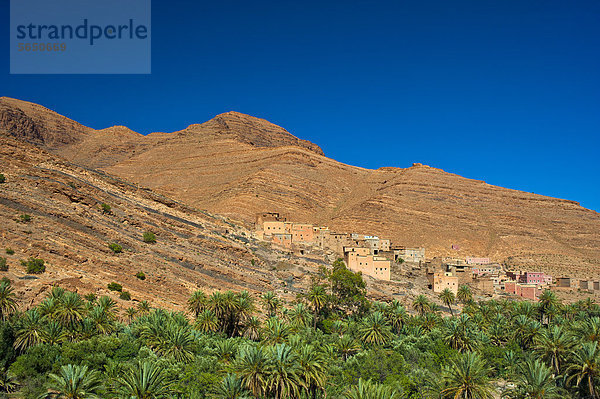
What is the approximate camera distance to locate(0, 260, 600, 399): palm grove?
2133 cm

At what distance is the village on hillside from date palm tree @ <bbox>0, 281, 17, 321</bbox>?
40.0 meters

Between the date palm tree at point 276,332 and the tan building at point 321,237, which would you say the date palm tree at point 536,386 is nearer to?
the date palm tree at point 276,332

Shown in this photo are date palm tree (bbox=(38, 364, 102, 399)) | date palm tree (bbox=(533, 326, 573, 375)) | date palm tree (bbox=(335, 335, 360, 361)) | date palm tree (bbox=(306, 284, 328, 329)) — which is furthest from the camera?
date palm tree (bbox=(306, 284, 328, 329))

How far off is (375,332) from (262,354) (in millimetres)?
19445

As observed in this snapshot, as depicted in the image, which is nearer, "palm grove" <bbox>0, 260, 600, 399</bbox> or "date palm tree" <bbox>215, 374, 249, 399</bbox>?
"date palm tree" <bbox>215, 374, 249, 399</bbox>

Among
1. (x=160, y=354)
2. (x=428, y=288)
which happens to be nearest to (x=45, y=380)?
(x=160, y=354)

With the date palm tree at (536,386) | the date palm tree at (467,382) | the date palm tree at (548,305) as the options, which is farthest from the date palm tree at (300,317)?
the date palm tree at (548,305)

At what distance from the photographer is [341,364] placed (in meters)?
32.4

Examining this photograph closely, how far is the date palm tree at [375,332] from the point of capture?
38.5 metres

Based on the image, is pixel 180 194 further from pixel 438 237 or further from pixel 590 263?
pixel 590 263

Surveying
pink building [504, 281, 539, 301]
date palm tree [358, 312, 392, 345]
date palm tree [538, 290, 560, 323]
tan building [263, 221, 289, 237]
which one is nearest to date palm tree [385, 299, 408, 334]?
date palm tree [358, 312, 392, 345]

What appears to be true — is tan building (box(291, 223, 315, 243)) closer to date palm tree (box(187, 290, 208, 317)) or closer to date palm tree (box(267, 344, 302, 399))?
date palm tree (box(187, 290, 208, 317))

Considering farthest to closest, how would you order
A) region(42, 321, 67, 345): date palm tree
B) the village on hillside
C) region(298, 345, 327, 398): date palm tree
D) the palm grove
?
1. the village on hillside
2. region(42, 321, 67, 345): date palm tree
3. region(298, 345, 327, 398): date palm tree
4. the palm grove

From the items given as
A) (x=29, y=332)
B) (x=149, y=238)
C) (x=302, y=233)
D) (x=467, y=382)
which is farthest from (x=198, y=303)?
(x=302, y=233)
